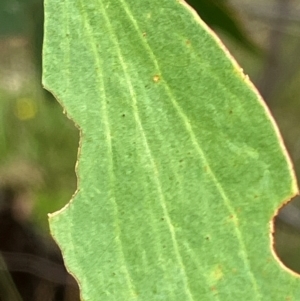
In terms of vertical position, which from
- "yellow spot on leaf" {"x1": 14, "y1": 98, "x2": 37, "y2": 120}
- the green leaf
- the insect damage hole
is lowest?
the insect damage hole

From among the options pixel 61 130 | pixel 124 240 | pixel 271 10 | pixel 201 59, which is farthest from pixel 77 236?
pixel 271 10

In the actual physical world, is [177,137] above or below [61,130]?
above

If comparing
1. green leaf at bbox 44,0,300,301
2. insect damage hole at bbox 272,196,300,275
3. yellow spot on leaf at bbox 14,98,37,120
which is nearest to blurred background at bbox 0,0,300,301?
yellow spot on leaf at bbox 14,98,37,120

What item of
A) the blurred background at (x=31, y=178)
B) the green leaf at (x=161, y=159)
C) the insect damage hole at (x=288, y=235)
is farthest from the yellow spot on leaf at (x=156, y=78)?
the insect damage hole at (x=288, y=235)

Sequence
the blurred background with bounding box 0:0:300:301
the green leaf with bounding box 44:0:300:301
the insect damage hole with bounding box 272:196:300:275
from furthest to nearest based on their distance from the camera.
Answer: the insect damage hole with bounding box 272:196:300:275 → the blurred background with bounding box 0:0:300:301 → the green leaf with bounding box 44:0:300:301

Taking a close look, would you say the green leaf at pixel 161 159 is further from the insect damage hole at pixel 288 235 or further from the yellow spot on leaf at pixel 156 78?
the insect damage hole at pixel 288 235

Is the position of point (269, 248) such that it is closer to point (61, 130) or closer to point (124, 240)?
point (124, 240)

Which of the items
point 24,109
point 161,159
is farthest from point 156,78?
point 24,109

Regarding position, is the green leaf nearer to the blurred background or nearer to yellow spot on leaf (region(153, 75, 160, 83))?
yellow spot on leaf (region(153, 75, 160, 83))
